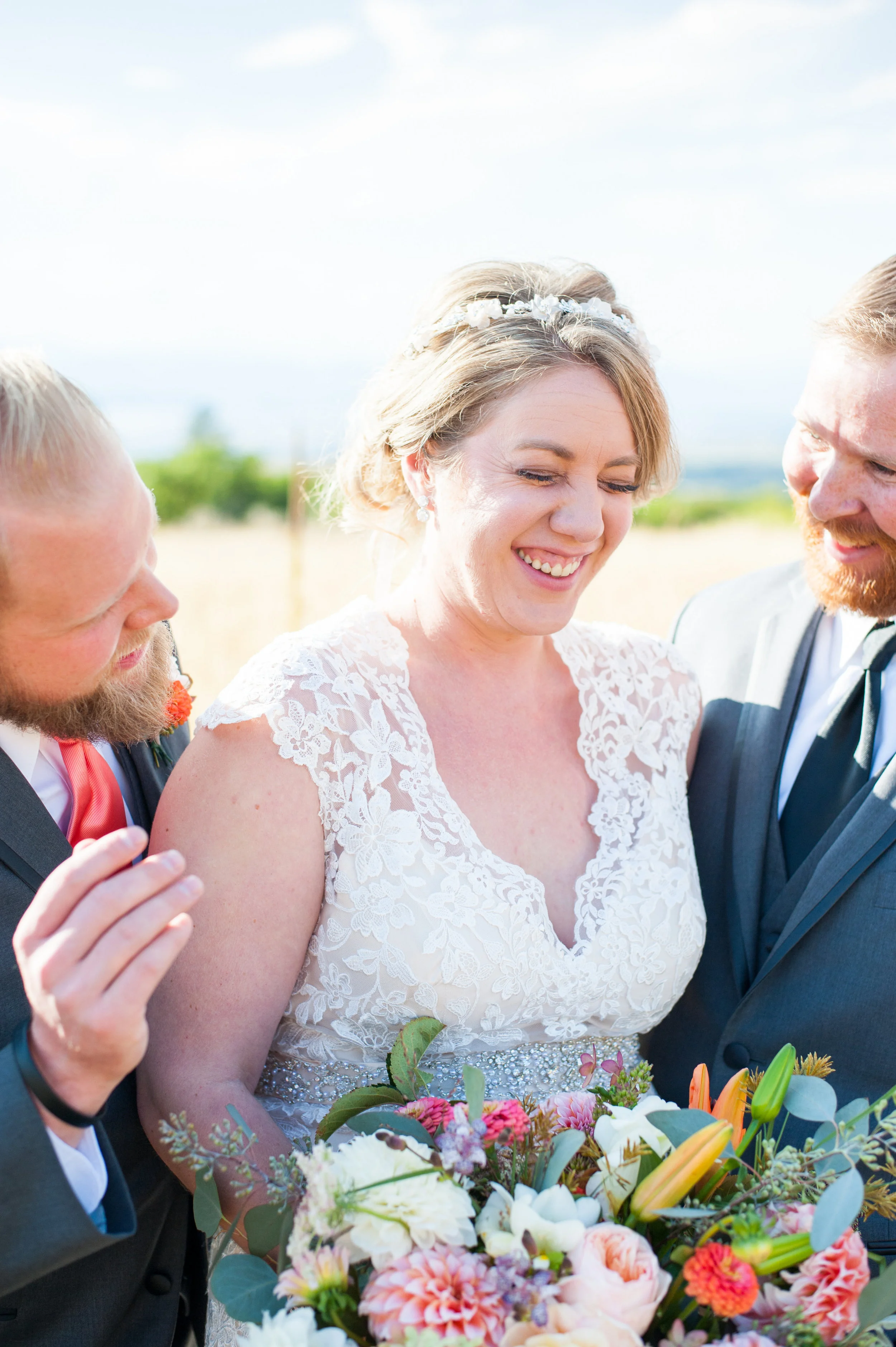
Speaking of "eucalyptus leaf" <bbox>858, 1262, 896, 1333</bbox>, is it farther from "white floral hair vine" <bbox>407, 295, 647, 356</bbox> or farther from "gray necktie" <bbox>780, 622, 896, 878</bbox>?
"white floral hair vine" <bbox>407, 295, 647, 356</bbox>

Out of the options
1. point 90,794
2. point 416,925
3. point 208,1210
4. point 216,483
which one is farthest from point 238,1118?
point 216,483

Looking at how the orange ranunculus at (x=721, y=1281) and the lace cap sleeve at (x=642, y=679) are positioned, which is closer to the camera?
the orange ranunculus at (x=721, y=1281)

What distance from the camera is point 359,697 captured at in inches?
98.9

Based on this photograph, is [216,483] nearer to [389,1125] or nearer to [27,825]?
[27,825]

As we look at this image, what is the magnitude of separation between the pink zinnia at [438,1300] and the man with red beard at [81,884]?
0.46 metres

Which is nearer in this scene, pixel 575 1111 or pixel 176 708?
pixel 575 1111

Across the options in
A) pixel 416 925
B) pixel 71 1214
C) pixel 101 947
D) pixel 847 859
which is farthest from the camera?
pixel 847 859

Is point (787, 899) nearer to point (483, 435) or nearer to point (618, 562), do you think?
point (483, 435)

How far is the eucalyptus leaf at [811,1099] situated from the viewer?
5.24 ft

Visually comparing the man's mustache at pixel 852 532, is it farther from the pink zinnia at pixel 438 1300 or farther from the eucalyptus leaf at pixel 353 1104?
the pink zinnia at pixel 438 1300

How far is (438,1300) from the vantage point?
4.41ft

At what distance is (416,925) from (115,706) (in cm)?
81

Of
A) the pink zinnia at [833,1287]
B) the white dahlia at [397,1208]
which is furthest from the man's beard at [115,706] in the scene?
the pink zinnia at [833,1287]

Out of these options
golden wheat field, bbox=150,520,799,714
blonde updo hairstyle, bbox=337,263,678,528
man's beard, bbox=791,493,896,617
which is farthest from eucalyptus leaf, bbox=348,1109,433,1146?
golden wheat field, bbox=150,520,799,714
